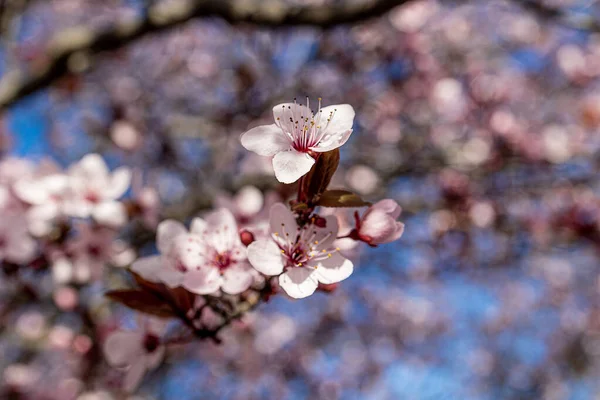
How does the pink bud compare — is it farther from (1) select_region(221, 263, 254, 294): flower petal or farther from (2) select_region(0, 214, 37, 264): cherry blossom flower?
(2) select_region(0, 214, 37, 264): cherry blossom flower

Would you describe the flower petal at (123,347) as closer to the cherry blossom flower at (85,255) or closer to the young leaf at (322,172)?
the cherry blossom flower at (85,255)

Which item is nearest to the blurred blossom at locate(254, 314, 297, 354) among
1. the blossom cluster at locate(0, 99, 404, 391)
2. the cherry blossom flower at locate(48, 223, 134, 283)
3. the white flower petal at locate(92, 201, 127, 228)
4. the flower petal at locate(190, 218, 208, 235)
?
the cherry blossom flower at locate(48, 223, 134, 283)

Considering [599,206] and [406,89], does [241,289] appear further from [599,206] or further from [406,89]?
[406,89]

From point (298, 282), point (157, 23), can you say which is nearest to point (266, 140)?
point (298, 282)

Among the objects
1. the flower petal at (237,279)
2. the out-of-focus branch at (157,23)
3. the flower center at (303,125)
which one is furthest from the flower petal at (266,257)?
the out-of-focus branch at (157,23)

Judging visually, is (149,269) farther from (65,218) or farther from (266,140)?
(65,218)

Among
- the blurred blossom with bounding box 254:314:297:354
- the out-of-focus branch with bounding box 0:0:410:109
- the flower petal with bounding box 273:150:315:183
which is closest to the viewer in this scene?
the flower petal with bounding box 273:150:315:183

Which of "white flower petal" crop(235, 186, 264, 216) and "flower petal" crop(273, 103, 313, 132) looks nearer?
"flower petal" crop(273, 103, 313, 132)
